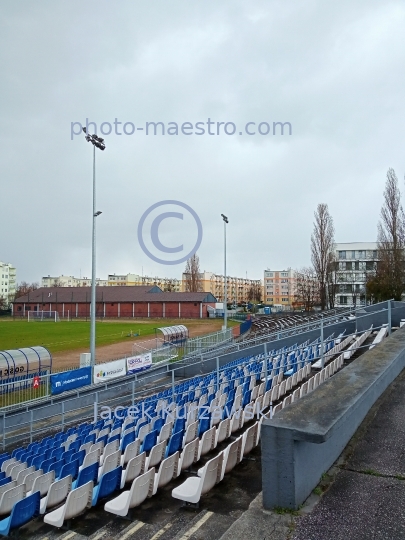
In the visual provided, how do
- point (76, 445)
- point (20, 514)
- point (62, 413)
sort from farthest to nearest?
point (62, 413), point (76, 445), point (20, 514)

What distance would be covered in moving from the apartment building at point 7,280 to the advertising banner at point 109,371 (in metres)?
140

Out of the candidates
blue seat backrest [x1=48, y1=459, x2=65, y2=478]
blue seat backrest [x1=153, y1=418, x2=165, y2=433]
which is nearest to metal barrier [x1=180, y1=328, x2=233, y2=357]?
blue seat backrest [x1=153, y1=418, x2=165, y2=433]

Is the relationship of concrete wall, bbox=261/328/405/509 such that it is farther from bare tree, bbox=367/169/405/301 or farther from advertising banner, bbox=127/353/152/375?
bare tree, bbox=367/169/405/301

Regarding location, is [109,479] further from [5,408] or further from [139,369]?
[139,369]

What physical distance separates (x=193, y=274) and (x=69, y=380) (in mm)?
84289

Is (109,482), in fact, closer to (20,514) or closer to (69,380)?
(20,514)

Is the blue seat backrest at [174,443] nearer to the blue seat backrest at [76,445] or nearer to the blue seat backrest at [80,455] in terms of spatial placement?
Answer: the blue seat backrest at [80,455]

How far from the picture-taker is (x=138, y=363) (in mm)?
23578

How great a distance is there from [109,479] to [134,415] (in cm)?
535

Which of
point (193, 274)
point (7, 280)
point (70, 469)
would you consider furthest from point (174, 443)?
point (7, 280)

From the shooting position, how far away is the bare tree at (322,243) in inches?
2165

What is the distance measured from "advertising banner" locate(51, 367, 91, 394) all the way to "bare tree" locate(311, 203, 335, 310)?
135ft

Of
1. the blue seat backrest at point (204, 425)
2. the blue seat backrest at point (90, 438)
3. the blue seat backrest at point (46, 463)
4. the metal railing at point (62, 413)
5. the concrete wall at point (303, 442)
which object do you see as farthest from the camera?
the metal railing at point (62, 413)

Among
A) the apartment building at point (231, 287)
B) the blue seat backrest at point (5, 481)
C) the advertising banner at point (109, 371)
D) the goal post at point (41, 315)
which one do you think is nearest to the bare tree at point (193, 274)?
the goal post at point (41, 315)
